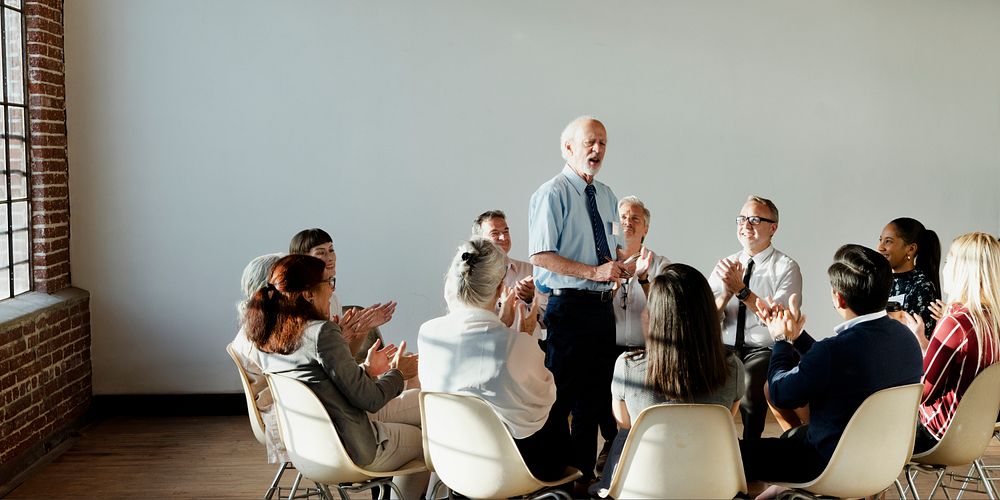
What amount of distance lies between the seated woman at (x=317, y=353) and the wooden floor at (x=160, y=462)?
157cm

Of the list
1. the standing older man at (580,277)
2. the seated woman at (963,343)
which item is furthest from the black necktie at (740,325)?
the seated woman at (963,343)

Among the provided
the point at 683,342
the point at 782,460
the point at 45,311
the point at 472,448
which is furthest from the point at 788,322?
the point at 45,311

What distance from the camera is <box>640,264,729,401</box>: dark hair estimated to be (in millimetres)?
3283

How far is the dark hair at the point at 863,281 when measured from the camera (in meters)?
3.54

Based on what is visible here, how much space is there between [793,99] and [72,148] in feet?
16.8

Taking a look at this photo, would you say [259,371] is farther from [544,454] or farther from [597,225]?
[597,225]

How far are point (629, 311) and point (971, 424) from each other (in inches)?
76.5

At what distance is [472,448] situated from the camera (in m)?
3.43

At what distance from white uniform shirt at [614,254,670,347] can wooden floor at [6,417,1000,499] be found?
5.37 feet

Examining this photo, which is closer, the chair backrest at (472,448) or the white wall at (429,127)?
the chair backrest at (472,448)

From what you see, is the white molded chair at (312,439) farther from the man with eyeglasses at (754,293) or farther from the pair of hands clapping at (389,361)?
the man with eyeglasses at (754,293)

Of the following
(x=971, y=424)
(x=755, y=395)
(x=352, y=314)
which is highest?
(x=352, y=314)

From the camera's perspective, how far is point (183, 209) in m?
6.80

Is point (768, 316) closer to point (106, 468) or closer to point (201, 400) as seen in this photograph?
point (106, 468)
